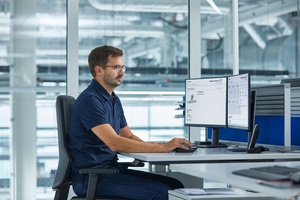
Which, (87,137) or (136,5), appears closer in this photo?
(87,137)

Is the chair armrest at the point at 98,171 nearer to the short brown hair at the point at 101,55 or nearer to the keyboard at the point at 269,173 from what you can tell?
the short brown hair at the point at 101,55

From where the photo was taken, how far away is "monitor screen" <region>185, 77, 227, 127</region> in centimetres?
361

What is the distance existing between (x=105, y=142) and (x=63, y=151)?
0.87ft

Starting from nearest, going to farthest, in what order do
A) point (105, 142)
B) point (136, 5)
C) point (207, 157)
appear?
point (207, 157) < point (105, 142) < point (136, 5)

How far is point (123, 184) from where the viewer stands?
3016 mm

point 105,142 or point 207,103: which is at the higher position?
point 207,103

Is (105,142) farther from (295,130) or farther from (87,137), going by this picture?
(295,130)

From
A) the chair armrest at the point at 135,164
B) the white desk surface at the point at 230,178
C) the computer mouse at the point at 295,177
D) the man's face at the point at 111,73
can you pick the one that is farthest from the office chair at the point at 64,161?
the computer mouse at the point at 295,177

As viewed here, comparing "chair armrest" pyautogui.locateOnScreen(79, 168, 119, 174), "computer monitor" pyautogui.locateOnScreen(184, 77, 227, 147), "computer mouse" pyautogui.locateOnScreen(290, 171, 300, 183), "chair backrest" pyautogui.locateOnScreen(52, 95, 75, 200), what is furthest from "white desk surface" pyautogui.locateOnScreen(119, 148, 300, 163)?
"computer mouse" pyautogui.locateOnScreen(290, 171, 300, 183)

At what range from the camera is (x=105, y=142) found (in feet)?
10.3

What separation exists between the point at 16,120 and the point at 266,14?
5.98 meters

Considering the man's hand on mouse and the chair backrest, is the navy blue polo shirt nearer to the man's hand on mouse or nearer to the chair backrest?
the chair backrest

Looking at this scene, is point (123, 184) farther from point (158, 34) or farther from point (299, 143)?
point (158, 34)

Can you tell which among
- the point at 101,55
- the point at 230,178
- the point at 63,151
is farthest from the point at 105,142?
the point at 230,178
